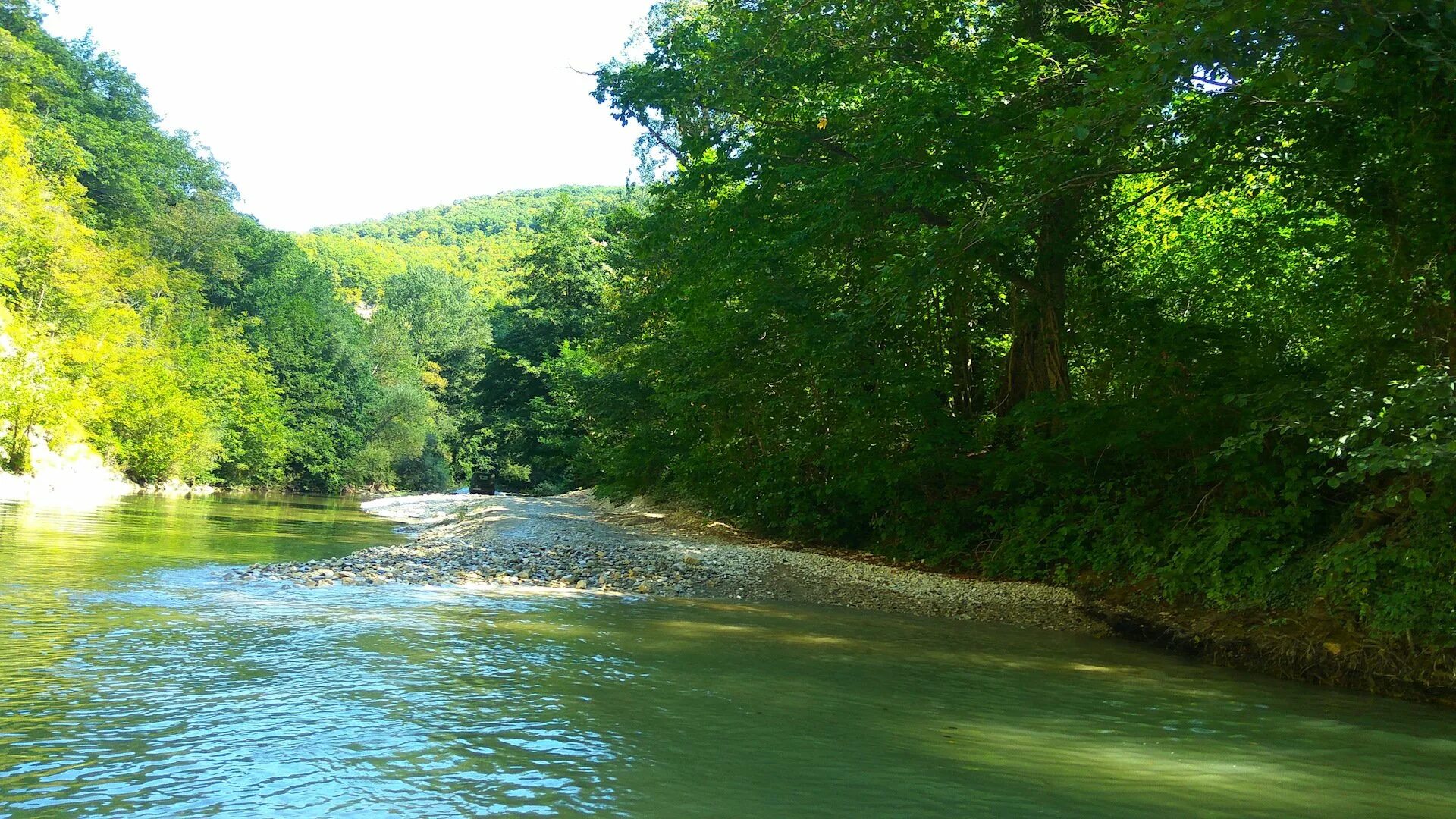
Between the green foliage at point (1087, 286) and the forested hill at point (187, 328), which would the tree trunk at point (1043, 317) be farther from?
the forested hill at point (187, 328)

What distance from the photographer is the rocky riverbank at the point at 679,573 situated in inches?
424

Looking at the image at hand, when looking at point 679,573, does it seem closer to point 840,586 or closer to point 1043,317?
point 840,586

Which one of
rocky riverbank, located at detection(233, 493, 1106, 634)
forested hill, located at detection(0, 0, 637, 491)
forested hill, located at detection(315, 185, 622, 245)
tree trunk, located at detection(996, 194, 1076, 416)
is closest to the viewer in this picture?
rocky riverbank, located at detection(233, 493, 1106, 634)

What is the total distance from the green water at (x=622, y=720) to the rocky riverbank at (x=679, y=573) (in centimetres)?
160

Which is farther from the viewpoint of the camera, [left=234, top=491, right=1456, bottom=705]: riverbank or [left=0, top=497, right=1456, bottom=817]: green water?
[left=234, top=491, right=1456, bottom=705]: riverbank

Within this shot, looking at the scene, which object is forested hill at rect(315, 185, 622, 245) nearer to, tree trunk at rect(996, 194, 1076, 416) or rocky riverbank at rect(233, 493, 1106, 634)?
rocky riverbank at rect(233, 493, 1106, 634)

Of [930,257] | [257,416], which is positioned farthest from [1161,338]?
[257,416]

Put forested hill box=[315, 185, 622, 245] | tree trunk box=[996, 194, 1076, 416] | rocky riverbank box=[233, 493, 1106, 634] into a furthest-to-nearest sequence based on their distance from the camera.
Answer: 1. forested hill box=[315, 185, 622, 245]
2. tree trunk box=[996, 194, 1076, 416]
3. rocky riverbank box=[233, 493, 1106, 634]

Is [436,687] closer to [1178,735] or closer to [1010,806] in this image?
[1010,806]

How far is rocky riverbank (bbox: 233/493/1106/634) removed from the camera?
10781 millimetres

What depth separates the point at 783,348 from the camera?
15.3 meters

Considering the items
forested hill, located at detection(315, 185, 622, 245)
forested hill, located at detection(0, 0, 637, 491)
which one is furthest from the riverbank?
forested hill, located at detection(315, 185, 622, 245)

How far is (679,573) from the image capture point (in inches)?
500

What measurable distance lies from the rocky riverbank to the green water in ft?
5.26
